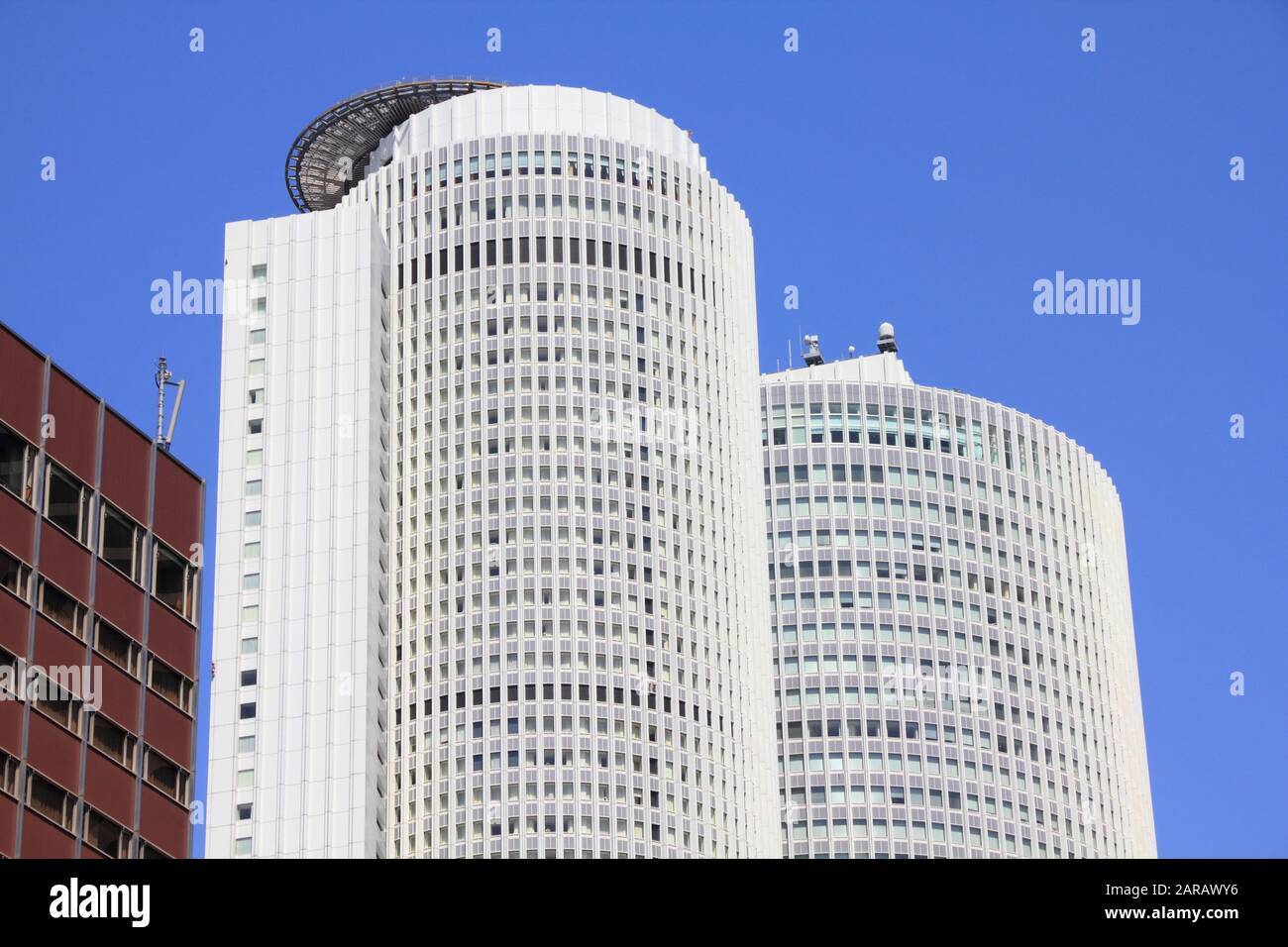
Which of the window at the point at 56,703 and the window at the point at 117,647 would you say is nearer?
the window at the point at 56,703

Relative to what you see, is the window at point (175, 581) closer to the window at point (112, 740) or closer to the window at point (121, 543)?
the window at point (121, 543)

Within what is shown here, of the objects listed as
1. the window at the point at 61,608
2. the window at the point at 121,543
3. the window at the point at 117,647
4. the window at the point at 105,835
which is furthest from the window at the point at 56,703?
the window at the point at 121,543

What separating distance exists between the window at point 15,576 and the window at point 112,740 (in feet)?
16.3

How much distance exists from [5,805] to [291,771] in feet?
Result: 418

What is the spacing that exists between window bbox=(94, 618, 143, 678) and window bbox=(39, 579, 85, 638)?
99 centimetres

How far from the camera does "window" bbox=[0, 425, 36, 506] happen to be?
71.7 metres

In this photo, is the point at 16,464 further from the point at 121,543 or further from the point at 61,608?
the point at 121,543

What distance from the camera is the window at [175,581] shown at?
81.2 metres

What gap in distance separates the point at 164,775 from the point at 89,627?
7187 millimetres

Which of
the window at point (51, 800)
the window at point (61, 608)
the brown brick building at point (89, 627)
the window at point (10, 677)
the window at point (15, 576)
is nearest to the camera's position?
the window at point (10, 677)
